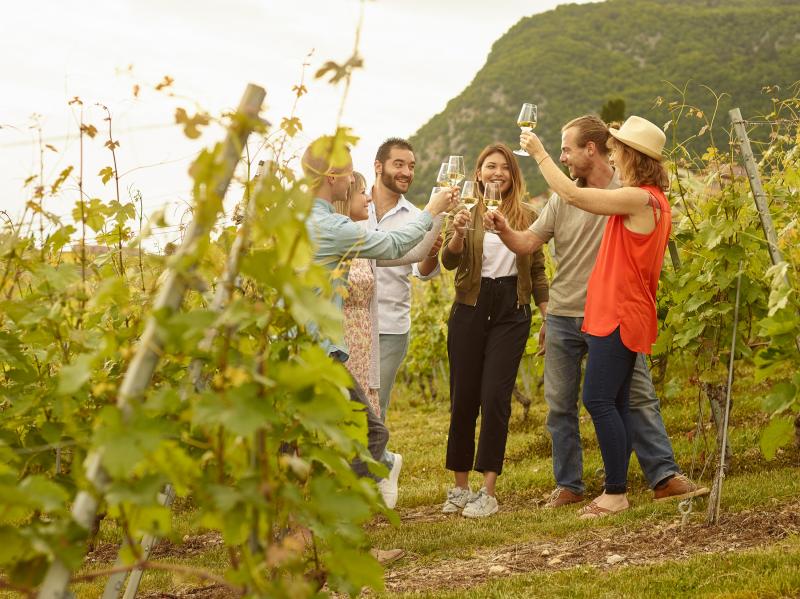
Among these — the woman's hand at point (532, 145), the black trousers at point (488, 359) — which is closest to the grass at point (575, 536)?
the black trousers at point (488, 359)

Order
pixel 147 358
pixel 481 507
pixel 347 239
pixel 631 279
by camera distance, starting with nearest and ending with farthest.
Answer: pixel 147 358, pixel 347 239, pixel 631 279, pixel 481 507

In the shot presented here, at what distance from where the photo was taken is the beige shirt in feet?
15.9

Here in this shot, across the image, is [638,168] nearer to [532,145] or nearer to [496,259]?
[532,145]

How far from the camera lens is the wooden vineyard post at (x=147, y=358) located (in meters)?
1.64

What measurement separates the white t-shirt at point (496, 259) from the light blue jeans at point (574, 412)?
36 cm

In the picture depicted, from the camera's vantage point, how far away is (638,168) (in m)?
4.33

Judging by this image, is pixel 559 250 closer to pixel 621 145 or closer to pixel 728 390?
pixel 621 145

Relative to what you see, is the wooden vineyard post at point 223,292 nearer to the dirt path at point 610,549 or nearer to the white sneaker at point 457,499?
the dirt path at point 610,549

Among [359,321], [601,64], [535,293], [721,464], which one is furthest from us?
[601,64]

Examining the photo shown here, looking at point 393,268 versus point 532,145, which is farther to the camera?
point 393,268

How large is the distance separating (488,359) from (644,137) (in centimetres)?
154

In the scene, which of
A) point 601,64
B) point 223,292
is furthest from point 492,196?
point 601,64

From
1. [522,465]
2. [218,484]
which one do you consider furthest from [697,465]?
[218,484]

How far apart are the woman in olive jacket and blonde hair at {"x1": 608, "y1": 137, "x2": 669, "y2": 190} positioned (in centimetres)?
89
